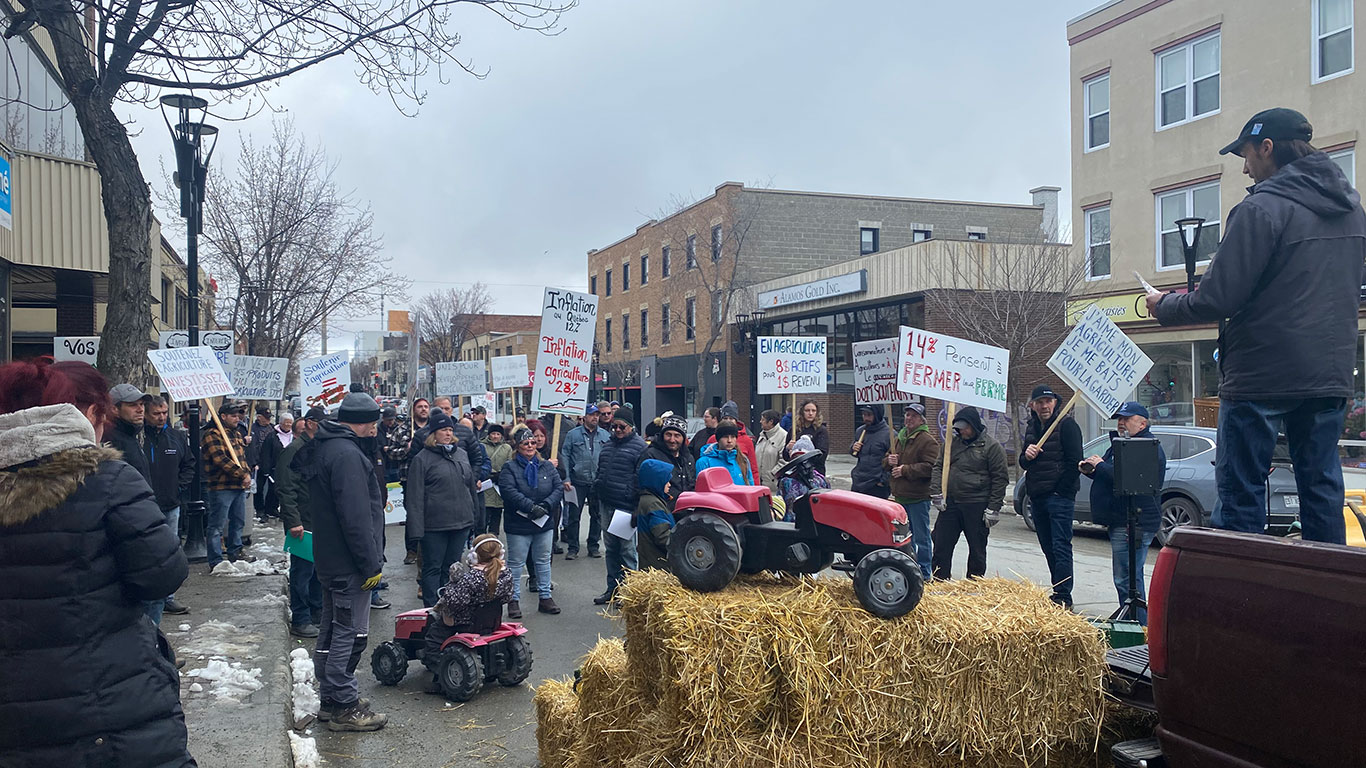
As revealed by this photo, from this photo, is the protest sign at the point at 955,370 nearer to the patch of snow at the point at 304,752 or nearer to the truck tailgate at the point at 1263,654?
the patch of snow at the point at 304,752

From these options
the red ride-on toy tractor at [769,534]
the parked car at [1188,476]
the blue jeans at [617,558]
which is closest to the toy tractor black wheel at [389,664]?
the blue jeans at [617,558]

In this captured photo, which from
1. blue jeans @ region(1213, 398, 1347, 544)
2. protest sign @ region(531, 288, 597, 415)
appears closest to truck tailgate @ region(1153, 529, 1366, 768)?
blue jeans @ region(1213, 398, 1347, 544)

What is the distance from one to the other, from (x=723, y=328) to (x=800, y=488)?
27.8m

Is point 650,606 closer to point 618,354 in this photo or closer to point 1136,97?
point 1136,97

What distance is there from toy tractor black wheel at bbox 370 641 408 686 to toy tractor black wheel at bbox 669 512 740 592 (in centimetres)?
371

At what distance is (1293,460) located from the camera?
11.6 ft

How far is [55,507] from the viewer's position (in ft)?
9.32

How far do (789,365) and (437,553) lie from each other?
7093mm

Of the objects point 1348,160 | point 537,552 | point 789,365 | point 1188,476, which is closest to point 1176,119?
point 1348,160

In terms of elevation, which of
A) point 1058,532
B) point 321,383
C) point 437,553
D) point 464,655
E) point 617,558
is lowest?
point 464,655

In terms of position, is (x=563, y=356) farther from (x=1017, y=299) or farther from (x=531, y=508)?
(x=1017, y=299)

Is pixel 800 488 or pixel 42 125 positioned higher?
pixel 42 125

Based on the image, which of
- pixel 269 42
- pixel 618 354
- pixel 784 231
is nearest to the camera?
pixel 269 42

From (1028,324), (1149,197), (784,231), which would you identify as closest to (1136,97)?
(1149,197)
